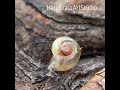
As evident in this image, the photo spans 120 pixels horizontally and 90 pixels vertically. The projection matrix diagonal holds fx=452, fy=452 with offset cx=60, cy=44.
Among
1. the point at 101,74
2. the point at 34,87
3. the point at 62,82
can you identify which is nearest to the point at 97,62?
the point at 101,74

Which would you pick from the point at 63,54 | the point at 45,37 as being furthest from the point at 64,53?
the point at 45,37

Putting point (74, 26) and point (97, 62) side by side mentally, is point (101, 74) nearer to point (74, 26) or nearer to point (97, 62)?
point (97, 62)

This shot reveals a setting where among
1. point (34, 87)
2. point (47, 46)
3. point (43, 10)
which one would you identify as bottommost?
point (34, 87)

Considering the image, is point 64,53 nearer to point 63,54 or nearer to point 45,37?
point 63,54
